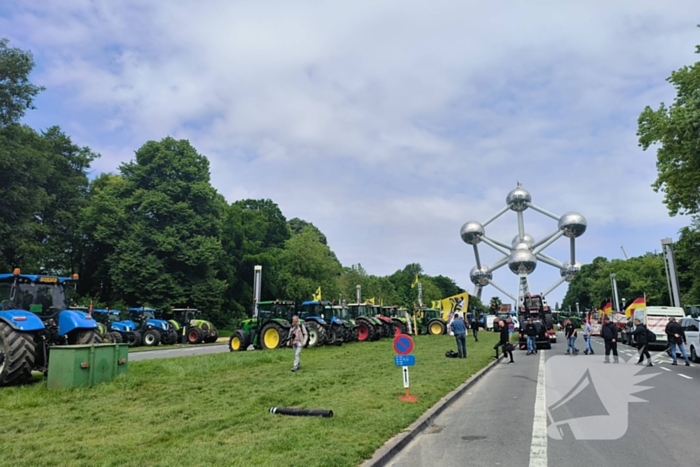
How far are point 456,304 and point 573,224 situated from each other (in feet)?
173

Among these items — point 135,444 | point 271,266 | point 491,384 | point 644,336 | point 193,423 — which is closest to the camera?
point 135,444

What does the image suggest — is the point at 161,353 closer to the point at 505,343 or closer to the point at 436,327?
the point at 505,343

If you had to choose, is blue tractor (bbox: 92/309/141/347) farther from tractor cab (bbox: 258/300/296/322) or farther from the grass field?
the grass field

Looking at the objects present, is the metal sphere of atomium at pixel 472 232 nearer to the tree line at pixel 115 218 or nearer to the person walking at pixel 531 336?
the tree line at pixel 115 218

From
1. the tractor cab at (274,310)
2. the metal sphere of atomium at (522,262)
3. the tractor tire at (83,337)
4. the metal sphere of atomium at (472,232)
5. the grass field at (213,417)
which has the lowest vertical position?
the grass field at (213,417)

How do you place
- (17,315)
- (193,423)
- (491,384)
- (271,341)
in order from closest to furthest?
1. (193,423)
2. (17,315)
3. (491,384)
4. (271,341)

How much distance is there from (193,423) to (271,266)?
51.8 meters

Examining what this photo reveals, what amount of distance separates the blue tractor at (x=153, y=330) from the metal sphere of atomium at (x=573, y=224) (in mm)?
72720

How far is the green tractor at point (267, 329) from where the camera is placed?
73.8 feet

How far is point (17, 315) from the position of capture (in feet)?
38.7

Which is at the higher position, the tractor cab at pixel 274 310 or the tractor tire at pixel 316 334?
the tractor cab at pixel 274 310

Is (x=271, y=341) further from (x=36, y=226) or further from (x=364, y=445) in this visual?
(x=36, y=226)

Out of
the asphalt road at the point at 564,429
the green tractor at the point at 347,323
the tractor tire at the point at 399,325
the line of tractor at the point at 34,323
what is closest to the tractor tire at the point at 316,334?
the green tractor at the point at 347,323

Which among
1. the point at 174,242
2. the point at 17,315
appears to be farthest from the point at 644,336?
the point at 174,242
